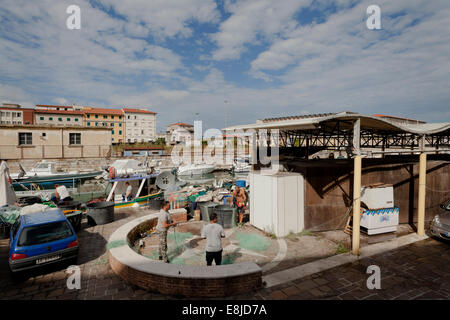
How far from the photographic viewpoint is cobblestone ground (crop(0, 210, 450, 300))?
498cm

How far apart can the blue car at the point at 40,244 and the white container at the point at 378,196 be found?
9.09 metres

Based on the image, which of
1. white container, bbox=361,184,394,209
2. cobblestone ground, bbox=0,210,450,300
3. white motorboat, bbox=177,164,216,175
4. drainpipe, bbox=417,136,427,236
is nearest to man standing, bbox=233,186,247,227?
cobblestone ground, bbox=0,210,450,300

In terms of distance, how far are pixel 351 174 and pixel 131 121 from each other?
79.6 m

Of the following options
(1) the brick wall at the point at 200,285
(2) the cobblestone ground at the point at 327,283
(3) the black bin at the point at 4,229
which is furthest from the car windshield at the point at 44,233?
(3) the black bin at the point at 4,229

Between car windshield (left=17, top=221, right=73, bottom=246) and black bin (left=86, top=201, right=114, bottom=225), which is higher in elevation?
car windshield (left=17, top=221, right=73, bottom=246)

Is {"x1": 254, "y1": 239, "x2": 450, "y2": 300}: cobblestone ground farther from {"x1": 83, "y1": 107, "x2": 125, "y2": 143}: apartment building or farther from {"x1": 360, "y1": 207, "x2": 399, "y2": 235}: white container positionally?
{"x1": 83, "y1": 107, "x2": 125, "y2": 143}: apartment building

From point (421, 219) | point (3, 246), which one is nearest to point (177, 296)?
point (3, 246)

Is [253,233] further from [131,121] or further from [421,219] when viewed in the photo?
[131,121]

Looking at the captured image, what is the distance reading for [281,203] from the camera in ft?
27.0

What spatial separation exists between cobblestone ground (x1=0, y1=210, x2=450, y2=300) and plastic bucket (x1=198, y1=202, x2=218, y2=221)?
164 inches

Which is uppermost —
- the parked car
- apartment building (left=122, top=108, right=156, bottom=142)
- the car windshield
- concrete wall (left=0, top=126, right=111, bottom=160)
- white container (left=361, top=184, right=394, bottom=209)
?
apartment building (left=122, top=108, right=156, bottom=142)

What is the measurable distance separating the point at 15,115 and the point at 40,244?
7818 cm

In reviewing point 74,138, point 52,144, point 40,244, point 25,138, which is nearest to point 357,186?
point 40,244

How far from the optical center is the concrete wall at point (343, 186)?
870 cm
